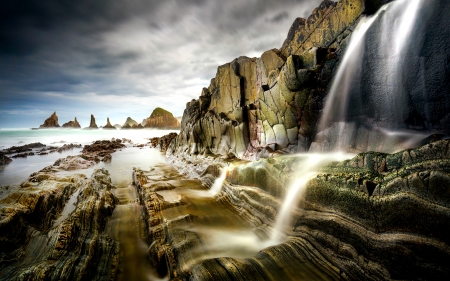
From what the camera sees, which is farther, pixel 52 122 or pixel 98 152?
pixel 52 122

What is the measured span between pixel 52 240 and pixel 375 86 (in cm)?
839

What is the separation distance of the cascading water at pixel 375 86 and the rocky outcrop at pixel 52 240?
6.65m

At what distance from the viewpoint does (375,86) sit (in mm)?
5062

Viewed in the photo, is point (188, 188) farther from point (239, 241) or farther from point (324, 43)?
point (324, 43)

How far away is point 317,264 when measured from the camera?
130 inches

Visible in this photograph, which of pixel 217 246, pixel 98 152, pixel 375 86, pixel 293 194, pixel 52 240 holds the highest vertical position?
pixel 375 86

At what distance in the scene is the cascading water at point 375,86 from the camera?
14.6 ft

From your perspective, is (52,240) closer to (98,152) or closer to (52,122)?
(98,152)

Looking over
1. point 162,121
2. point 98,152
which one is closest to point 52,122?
point 162,121

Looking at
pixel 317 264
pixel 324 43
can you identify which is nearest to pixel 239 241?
pixel 317 264

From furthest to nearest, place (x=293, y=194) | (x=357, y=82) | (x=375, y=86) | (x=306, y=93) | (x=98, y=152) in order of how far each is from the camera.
Answer: (x=98, y=152)
(x=306, y=93)
(x=357, y=82)
(x=375, y=86)
(x=293, y=194)

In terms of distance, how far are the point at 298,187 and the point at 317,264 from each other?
58.2 inches

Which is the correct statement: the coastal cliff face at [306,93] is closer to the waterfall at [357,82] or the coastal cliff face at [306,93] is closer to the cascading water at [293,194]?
the waterfall at [357,82]

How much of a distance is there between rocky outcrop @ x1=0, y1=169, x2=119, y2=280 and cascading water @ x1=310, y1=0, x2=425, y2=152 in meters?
6.65
